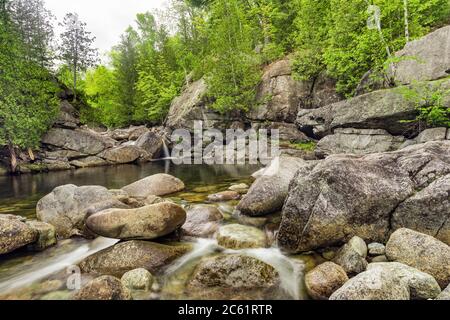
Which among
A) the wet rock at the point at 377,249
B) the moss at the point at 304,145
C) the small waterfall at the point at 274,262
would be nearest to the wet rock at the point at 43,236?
the small waterfall at the point at 274,262

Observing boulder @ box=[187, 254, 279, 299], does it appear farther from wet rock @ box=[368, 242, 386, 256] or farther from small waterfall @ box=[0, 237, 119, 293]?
small waterfall @ box=[0, 237, 119, 293]

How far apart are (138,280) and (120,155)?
19122 millimetres

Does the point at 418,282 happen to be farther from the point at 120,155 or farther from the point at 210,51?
the point at 210,51

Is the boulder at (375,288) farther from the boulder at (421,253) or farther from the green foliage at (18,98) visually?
the green foliage at (18,98)

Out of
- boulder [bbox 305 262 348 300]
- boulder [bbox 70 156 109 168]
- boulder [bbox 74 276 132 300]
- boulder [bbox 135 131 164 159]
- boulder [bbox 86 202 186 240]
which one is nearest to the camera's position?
boulder [bbox 74 276 132 300]

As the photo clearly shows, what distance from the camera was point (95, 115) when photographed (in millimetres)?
27781

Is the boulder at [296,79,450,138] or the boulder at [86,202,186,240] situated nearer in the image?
the boulder at [86,202,186,240]

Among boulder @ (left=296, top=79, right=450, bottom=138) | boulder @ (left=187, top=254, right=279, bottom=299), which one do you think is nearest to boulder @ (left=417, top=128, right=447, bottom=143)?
boulder @ (left=296, top=79, right=450, bottom=138)

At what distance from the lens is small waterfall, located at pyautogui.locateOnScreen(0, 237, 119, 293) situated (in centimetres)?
427

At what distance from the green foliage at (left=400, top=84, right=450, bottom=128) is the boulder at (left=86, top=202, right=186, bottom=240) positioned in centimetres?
1001

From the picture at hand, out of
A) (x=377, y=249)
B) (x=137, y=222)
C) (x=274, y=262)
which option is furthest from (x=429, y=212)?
(x=137, y=222)

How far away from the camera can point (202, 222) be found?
618 centimetres

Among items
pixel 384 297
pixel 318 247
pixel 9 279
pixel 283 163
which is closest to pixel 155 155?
pixel 283 163

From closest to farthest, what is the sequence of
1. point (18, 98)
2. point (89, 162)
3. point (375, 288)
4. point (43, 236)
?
point (375, 288)
point (43, 236)
point (18, 98)
point (89, 162)
